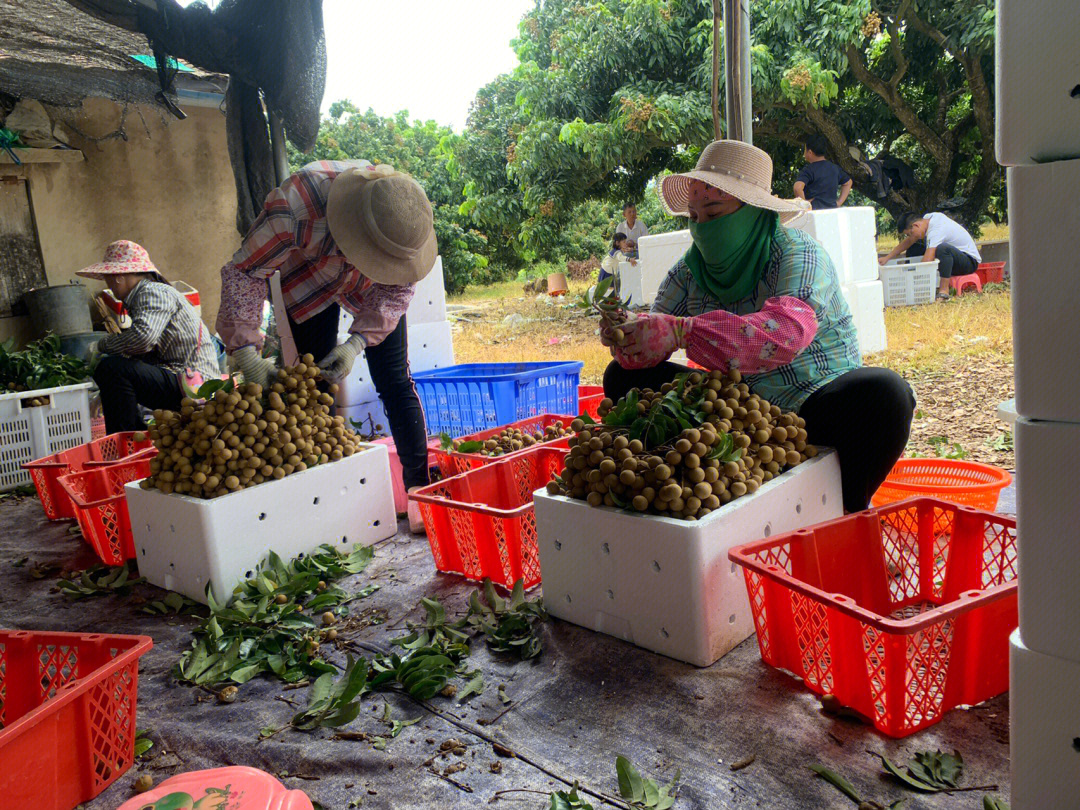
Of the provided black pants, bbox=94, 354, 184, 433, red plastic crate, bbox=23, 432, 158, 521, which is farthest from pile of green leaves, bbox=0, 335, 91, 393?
red plastic crate, bbox=23, 432, 158, 521

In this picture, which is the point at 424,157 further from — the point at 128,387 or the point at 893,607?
the point at 893,607

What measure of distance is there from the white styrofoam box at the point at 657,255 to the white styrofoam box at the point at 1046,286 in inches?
206

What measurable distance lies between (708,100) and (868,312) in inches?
139

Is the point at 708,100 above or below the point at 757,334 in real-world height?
above

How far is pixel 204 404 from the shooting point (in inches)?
108

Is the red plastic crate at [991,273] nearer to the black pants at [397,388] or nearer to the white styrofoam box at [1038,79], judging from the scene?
the black pants at [397,388]

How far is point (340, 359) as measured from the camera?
3.06m

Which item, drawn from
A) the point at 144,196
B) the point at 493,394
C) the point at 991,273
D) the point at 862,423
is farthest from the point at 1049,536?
the point at 991,273

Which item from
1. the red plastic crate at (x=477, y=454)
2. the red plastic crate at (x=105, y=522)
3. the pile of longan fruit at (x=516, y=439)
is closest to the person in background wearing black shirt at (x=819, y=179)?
the red plastic crate at (x=477, y=454)

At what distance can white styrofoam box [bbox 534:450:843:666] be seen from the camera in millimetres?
1940

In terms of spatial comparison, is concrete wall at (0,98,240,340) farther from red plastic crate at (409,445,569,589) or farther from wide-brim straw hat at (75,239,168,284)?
red plastic crate at (409,445,569,589)

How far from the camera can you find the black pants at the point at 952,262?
852 cm

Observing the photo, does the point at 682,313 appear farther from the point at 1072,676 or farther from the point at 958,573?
the point at 1072,676

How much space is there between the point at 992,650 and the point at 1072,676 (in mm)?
783
